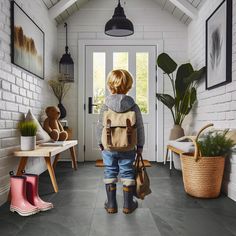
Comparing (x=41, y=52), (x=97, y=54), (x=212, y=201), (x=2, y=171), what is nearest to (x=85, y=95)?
(x=97, y=54)

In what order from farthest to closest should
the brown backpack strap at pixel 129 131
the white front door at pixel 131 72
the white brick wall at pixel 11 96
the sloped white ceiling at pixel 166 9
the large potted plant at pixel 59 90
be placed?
the white front door at pixel 131 72, the sloped white ceiling at pixel 166 9, the large potted plant at pixel 59 90, the white brick wall at pixel 11 96, the brown backpack strap at pixel 129 131

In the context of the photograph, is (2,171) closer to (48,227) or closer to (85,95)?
(48,227)

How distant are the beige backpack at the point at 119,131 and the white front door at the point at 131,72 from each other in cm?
255

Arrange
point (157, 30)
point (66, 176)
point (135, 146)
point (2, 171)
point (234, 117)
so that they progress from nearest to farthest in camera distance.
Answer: point (135, 146), point (2, 171), point (234, 117), point (66, 176), point (157, 30)

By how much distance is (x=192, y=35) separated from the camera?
4.34 metres

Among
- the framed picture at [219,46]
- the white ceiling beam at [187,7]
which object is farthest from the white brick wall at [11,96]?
the framed picture at [219,46]

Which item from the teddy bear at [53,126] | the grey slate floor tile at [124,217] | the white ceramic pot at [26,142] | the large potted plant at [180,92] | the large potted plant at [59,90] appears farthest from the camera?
the large potted plant at [59,90]

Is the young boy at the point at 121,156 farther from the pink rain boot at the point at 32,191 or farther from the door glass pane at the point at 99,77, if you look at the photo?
the door glass pane at the point at 99,77

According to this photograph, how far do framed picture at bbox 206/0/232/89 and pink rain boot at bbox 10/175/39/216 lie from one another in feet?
7.07

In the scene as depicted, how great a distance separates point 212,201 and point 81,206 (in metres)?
1.17

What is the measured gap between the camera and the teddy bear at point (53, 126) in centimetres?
346

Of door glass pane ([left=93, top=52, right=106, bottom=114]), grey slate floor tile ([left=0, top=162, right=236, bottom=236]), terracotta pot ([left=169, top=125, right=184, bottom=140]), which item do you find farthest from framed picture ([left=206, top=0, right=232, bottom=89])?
door glass pane ([left=93, top=52, right=106, bottom=114])

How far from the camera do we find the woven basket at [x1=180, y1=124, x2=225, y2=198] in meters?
2.50

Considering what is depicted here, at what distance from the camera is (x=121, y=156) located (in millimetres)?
2150
